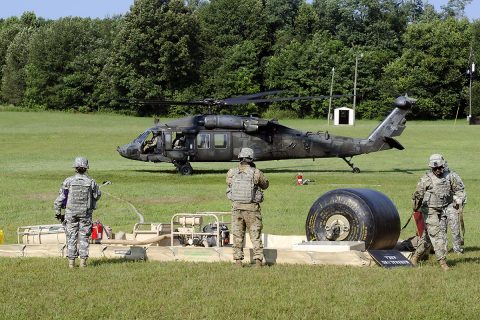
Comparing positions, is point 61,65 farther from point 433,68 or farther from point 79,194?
point 79,194

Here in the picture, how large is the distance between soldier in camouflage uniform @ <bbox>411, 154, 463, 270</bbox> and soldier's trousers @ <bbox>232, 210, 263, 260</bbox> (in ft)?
8.93

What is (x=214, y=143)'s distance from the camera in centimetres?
3884

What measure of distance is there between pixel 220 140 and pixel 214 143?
0.29m

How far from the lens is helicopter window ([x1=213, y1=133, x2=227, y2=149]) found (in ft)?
127

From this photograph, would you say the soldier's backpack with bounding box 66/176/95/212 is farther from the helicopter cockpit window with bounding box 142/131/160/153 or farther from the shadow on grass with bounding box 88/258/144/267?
the helicopter cockpit window with bounding box 142/131/160/153

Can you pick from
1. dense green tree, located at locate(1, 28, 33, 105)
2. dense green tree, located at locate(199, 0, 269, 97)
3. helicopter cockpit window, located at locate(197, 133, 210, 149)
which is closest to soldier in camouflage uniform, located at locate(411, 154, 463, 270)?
helicopter cockpit window, located at locate(197, 133, 210, 149)

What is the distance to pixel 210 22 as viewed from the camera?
128750 millimetres

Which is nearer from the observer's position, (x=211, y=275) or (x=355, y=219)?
(x=211, y=275)

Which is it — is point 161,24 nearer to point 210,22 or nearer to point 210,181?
point 210,22

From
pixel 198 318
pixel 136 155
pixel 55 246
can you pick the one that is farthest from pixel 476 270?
pixel 136 155

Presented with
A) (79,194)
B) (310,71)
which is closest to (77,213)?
(79,194)

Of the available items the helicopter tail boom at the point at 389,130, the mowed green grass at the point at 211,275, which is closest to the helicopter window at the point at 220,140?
the mowed green grass at the point at 211,275

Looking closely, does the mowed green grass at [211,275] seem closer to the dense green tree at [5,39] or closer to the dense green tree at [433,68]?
the dense green tree at [433,68]

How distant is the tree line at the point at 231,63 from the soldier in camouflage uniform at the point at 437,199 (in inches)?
3358
